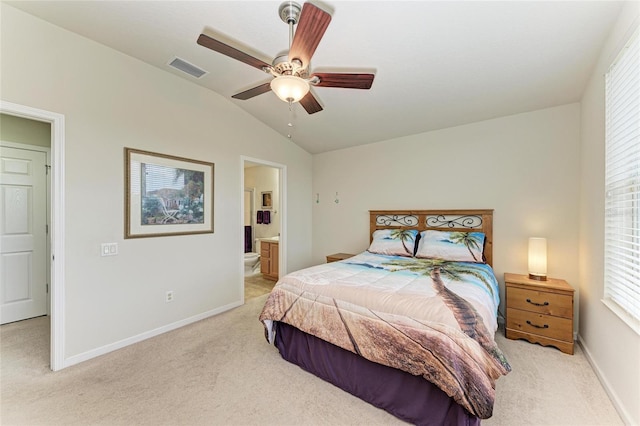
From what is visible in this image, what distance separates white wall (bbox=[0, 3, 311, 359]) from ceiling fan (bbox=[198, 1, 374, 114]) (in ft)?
5.33

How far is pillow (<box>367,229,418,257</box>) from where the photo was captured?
3.53m

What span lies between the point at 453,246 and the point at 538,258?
817 millimetres

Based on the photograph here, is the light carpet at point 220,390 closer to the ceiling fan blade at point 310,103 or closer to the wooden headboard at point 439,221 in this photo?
the wooden headboard at point 439,221

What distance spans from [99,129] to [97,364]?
2179 mm

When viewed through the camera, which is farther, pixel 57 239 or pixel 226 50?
pixel 57 239

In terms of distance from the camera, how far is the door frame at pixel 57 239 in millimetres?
2309

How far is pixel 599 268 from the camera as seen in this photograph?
2.26 metres

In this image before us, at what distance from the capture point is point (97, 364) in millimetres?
2389

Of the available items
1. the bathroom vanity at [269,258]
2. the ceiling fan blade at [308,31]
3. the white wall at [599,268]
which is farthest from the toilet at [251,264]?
the white wall at [599,268]

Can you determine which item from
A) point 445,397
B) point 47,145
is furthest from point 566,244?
point 47,145

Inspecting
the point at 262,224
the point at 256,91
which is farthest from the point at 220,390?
the point at 262,224

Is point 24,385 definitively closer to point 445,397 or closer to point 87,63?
point 87,63

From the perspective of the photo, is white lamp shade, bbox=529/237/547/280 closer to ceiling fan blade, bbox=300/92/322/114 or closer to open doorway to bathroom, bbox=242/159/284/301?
ceiling fan blade, bbox=300/92/322/114

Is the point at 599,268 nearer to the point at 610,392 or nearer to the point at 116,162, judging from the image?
the point at 610,392
